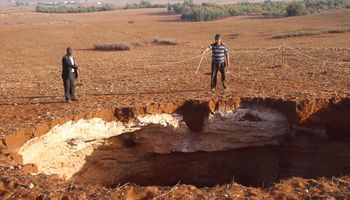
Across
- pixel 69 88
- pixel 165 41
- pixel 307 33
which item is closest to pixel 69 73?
pixel 69 88

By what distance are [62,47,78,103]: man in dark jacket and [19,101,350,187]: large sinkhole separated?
158 cm

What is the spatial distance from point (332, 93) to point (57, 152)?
6.47 m

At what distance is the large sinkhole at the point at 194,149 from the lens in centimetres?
1033

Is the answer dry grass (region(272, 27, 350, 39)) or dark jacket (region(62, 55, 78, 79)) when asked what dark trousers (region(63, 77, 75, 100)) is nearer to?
dark jacket (region(62, 55, 78, 79))

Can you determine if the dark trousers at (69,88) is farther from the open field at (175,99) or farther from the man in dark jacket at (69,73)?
the open field at (175,99)

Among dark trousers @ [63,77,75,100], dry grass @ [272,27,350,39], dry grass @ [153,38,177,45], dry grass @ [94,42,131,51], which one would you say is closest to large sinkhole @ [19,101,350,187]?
dark trousers @ [63,77,75,100]

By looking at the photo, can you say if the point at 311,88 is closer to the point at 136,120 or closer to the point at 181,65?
the point at 136,120

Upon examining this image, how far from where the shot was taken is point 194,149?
1162cm

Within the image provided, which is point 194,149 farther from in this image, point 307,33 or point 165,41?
point 307,33

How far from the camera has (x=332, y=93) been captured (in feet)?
35.7

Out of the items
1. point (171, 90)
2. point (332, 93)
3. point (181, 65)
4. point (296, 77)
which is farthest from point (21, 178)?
point (181, 65)

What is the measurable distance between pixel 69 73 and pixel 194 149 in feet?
12.0

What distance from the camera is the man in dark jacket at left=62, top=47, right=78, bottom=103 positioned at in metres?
11.2

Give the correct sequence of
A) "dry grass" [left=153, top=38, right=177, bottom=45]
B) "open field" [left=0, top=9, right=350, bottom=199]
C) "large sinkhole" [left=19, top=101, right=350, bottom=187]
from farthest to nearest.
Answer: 1. "dry grass" [left=153, top=38, right=177, bottom=45]
2. "large sinkhole" [left=19, top=101, right=350, bottom=187]
3. "open field" [left=0, top=9, right=350, bottom=199]
